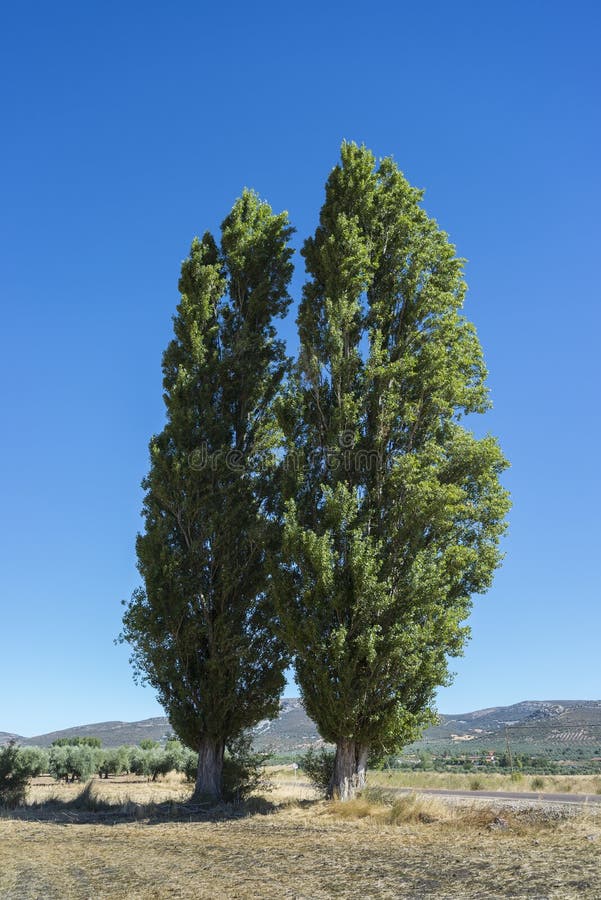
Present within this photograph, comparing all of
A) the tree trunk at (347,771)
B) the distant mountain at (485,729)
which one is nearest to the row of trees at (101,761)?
the distant mountain at (485,729)

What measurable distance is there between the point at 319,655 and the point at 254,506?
232 inches

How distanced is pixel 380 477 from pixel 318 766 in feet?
25.1

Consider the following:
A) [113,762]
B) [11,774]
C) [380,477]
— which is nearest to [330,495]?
[380,477]

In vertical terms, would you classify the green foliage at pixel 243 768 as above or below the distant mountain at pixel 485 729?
above

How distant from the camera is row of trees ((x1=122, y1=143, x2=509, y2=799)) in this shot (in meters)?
14.3

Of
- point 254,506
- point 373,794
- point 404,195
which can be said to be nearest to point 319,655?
point 373,794

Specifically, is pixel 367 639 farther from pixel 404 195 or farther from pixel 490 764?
pixel 490 764

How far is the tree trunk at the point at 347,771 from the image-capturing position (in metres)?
14.6

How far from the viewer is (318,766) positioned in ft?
56.3

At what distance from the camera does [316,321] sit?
17672mm

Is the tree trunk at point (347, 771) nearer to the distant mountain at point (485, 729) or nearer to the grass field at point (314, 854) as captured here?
the grass field at point (314, 854)

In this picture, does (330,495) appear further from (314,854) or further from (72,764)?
(72,764)

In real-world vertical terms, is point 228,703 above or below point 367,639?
below

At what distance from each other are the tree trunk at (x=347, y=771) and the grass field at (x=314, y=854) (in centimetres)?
47
